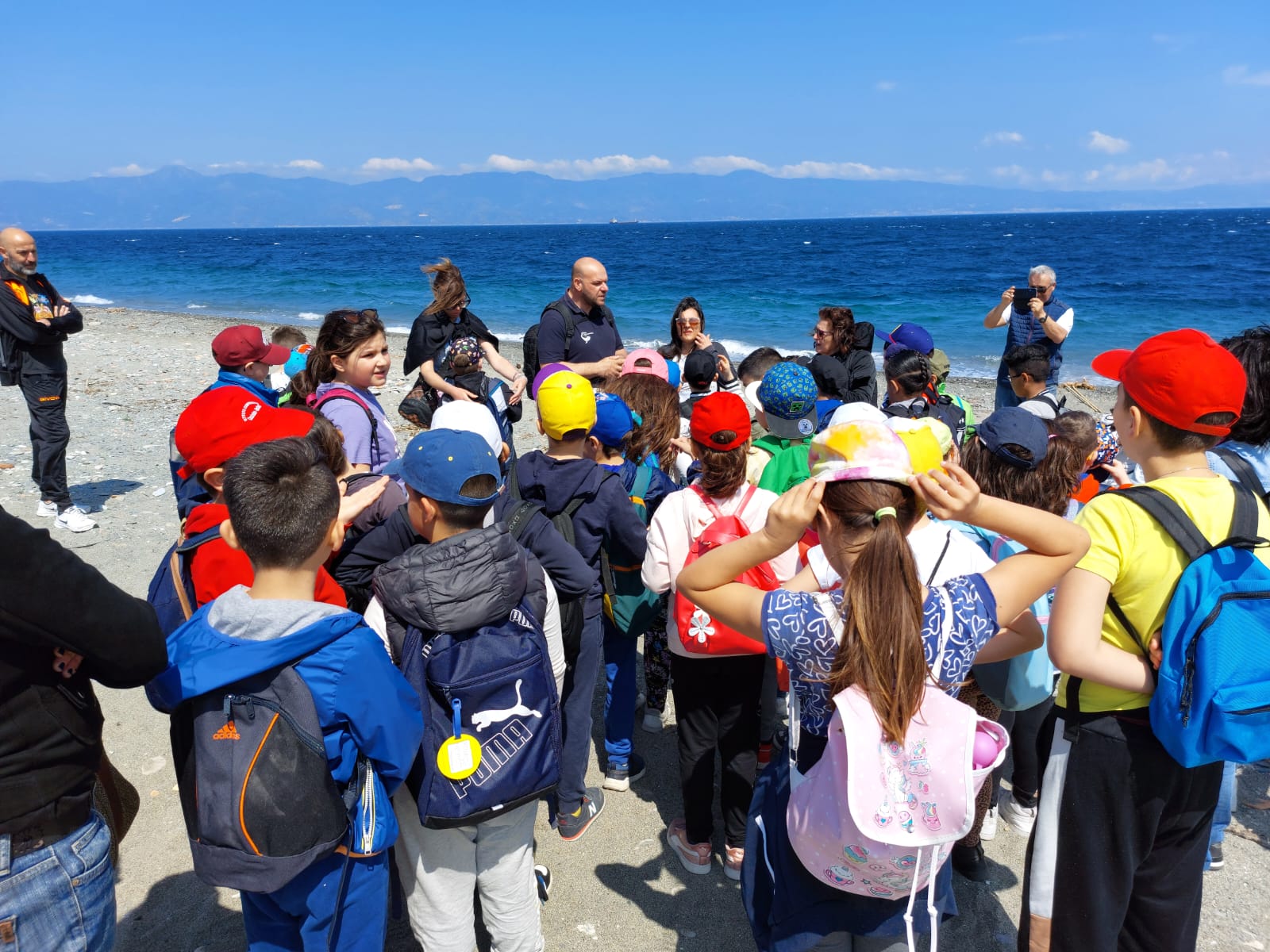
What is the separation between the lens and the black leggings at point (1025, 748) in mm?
3455

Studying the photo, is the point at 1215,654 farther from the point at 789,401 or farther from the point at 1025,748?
the point at 789,401

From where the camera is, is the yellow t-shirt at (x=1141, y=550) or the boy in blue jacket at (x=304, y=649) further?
the yellow t-shirt at (x=1141, y=550)

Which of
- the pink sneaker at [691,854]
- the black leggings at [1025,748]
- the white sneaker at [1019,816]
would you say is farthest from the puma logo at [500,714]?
the white sneaker at [1019,816]

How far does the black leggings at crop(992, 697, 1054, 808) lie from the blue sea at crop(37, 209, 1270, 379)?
16512mm

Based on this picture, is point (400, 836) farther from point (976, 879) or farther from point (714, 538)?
point (976, 879)

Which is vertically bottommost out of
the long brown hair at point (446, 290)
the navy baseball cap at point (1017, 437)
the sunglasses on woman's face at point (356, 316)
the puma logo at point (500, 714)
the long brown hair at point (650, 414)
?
the puma logo at point (500, 714)

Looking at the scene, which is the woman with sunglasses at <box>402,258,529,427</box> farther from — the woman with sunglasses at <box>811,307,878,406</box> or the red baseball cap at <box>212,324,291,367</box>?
the woman with sunglasses at <box>811,307,878,406</box>

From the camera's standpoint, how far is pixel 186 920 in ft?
10.00

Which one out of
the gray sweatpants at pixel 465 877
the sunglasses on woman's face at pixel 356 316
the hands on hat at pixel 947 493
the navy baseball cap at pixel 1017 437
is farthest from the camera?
the sunglasses on woman's face at pixel 356 316

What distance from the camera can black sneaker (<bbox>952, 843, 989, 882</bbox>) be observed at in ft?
10.8

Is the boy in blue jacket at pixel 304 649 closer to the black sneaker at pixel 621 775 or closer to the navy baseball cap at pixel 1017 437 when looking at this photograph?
the black sneaker at pixel 621 775

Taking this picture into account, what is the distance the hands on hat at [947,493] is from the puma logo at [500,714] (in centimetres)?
124

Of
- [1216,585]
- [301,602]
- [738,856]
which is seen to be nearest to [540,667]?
[301,602]

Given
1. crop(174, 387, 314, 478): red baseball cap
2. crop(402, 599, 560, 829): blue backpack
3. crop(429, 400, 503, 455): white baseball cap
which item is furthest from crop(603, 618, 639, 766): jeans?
crop(174, 387, 314, 478): red baseball cap
